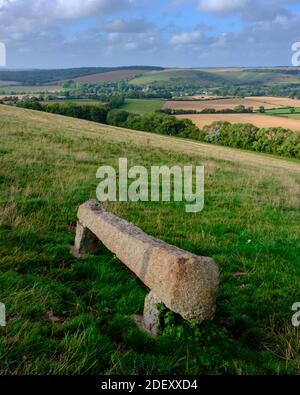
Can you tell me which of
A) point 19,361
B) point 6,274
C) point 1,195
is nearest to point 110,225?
point 6,274

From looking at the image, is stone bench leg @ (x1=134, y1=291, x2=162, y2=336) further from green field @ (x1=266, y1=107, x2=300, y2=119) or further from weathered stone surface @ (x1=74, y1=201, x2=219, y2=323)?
green field @ (x1=266, y1=107, x2=300, y2=119)

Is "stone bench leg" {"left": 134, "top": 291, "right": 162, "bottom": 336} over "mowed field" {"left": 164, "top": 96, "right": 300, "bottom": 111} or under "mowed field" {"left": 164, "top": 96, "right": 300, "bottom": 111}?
under

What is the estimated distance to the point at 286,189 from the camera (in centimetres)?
1750

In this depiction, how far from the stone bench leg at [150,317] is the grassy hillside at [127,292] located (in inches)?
5.6

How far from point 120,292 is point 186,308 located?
1.43m

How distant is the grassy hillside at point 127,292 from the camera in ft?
14.3

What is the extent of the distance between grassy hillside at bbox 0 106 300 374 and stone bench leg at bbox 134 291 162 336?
0.47 feet

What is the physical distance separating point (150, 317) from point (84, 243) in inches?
94.7

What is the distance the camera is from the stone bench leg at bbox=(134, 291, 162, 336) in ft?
16.3

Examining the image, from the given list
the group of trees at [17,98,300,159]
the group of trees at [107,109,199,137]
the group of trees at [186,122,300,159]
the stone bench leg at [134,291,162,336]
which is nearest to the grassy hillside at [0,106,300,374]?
the stone bench leg at [134,291,162,336]

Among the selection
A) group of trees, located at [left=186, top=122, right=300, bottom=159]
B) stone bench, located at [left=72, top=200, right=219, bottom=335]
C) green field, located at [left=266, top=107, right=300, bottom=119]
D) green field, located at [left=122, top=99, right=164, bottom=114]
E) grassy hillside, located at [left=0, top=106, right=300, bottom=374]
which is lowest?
group of trees, located at [left=186, top=122, right=300, bottom=159]

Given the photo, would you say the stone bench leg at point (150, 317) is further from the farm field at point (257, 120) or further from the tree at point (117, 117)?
the tree at point (117, 117)

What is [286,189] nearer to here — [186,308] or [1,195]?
[1,195]

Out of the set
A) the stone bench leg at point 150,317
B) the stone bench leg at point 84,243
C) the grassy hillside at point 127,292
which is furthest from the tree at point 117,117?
the stone bench leg at point 150,317
